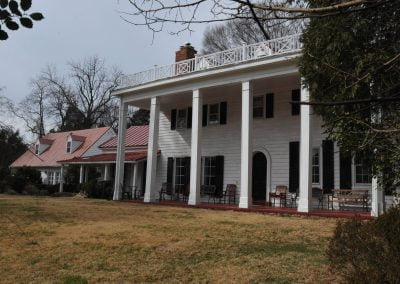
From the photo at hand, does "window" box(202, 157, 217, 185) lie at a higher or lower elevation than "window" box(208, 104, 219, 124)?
lower

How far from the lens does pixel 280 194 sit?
17.9 metres

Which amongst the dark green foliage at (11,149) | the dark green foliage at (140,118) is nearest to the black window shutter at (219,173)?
the dark green foliage at (140,118)

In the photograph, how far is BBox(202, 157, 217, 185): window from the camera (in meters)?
21.8

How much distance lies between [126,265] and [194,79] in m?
12.8

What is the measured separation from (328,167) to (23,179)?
20.8 meters

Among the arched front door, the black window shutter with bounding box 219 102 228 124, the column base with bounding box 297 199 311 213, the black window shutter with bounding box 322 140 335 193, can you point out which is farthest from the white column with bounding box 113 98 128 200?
the column base with bounding box 297 199 311 213

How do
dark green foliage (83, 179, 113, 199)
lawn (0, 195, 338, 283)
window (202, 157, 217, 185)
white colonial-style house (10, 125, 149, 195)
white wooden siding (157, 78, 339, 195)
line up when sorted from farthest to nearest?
white colonial-style house (10, 125, 149, 195)
dark green foliage (83, 179, 113, 199)
window (202, 157, 217, 185)
white wooden siding (157, 78, 339, 195)
lawn (0, 195, 338, 283)

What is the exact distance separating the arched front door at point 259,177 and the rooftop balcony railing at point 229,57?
4565 mm

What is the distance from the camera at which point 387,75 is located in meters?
Result: 6.00

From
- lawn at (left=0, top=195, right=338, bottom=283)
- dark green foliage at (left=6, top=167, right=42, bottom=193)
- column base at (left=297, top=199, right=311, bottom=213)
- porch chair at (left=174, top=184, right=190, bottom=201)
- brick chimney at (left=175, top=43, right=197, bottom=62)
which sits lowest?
lawn at (left=0, top=195, right=338, bottom=283)

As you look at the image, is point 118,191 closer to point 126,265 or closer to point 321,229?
point 321,229

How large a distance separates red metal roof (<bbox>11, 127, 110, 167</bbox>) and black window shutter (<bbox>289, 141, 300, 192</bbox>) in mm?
22025

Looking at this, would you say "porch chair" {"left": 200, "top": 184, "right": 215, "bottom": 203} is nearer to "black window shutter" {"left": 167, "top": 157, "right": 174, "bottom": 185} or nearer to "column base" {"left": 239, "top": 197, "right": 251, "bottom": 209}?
"black window shutter" {"left": 167, "top": 157, "right": 174, "bottom": 185}

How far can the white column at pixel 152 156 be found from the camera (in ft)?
67.3
